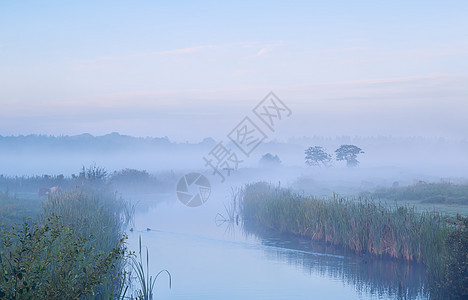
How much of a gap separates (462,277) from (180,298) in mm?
6136

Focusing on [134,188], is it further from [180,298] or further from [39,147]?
[39,147]

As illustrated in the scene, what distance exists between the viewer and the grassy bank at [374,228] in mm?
12281

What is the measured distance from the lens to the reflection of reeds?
43.6 ft

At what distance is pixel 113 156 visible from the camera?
125 m

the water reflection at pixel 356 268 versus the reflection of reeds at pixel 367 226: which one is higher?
the reflection of reeds at pixel 367 226

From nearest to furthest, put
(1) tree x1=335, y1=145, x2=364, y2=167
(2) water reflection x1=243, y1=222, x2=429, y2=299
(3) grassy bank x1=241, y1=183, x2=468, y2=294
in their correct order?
(2) water reflection x1=243, y1=222, x2=429, y2=299
(3) grassy bank x1=241, y1=183, x2=468, y2=294
(1) tree x1=335, y1=145, x2=364, y2=167

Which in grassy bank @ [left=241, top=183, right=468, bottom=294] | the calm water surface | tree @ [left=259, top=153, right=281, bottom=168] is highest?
tree @ [left=259, top=153, right=281, bottom=168]

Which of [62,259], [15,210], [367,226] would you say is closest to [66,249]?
[62,259]

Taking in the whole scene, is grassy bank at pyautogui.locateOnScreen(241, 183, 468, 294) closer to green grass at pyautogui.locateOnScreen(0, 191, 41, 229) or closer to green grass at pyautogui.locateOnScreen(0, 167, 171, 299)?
green grass at pyautogui.locateOnScreen(0, 167, 171, 299)
